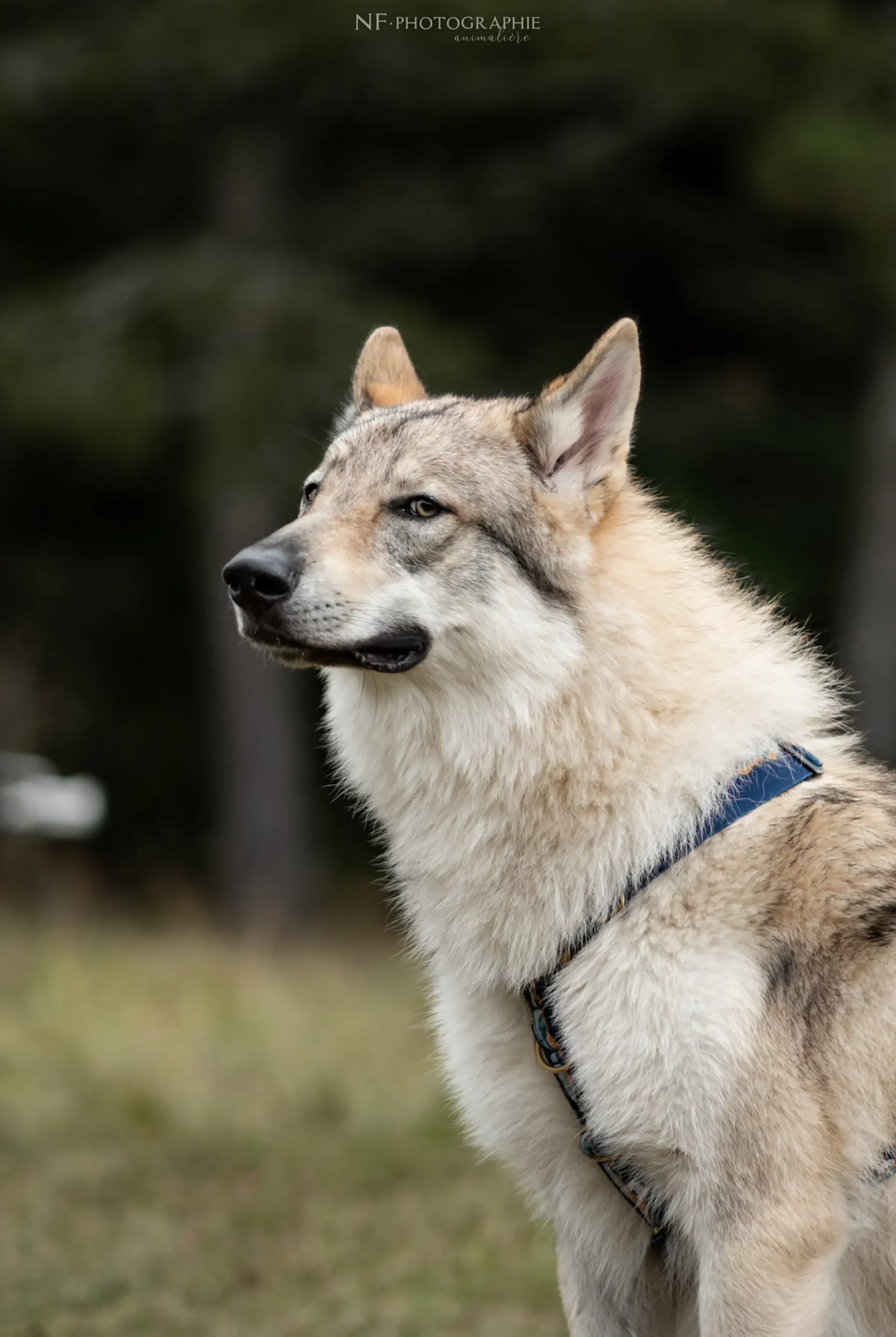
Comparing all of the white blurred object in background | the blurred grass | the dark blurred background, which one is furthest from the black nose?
the white blurred object in background

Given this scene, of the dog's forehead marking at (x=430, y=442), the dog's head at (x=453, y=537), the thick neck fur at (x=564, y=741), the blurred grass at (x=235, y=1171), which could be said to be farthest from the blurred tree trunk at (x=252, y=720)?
the thick neck fur at (x=564, y=741)

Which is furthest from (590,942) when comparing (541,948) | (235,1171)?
(235,1171)

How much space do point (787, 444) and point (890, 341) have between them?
2504 mm

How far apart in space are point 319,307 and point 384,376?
23.7ft

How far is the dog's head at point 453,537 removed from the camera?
3.38m

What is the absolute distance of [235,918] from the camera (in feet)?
42.5

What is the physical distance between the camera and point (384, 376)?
4.32 meters

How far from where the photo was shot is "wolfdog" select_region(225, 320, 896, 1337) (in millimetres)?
3039

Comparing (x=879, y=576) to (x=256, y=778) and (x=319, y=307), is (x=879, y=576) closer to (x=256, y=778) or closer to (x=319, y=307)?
(x=319, y=307)

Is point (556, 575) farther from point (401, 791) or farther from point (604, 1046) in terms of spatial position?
point (604, 1046)

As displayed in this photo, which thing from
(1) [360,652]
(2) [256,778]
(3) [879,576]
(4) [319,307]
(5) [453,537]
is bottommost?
(2) [256,778]

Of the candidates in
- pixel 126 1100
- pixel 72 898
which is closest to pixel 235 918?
pixel 72 898

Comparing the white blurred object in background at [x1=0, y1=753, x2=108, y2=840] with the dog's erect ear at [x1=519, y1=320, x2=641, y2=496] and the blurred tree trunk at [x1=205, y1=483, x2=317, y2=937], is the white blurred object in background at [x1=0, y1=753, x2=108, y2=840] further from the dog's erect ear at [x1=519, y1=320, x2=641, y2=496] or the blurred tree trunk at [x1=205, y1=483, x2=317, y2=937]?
the dog's erect ear at [x1=519, y1=320, x2=641, y2=496]

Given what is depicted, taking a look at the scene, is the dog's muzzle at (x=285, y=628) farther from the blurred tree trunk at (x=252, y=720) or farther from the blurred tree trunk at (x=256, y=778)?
the blurred tree trunk at (x=256, y=778)
